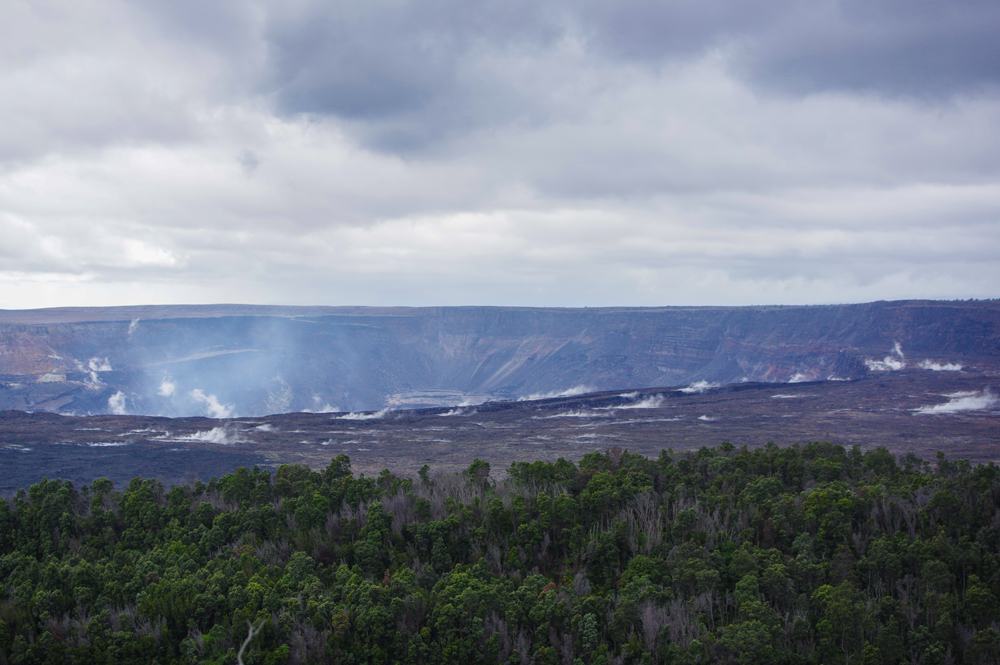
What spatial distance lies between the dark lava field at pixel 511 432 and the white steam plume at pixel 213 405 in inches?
2361

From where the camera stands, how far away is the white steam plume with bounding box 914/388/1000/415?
76.3m

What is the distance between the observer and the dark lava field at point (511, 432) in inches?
2160

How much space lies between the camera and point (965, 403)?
7950cm

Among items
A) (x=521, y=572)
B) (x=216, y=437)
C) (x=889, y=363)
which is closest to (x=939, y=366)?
(x=889, y=363)

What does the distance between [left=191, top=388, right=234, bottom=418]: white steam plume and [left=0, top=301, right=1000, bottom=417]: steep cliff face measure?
1.33 ft

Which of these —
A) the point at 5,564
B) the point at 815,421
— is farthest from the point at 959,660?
the point at 815,421

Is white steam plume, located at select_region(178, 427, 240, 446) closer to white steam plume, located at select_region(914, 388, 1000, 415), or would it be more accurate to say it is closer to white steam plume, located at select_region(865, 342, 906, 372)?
white steam plume, located at select_region(914, 388, 1000, 415)

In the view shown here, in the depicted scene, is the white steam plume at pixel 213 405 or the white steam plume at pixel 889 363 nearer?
the white steam plume at pixel 889 363

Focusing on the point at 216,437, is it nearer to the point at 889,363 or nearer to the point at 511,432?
the point at 511,432

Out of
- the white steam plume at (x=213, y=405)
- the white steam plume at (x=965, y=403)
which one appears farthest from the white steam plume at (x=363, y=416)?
the white steam plume at (x=213, y=405)

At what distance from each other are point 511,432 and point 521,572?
145ft

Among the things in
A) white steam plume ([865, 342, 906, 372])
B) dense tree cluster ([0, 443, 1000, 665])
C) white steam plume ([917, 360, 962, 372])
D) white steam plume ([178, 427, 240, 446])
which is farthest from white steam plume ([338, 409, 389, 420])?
white steam plume ([917, 360, 962, 372])

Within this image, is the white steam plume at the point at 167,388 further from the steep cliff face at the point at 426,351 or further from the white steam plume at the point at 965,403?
the white steam plume at the point at 965,403

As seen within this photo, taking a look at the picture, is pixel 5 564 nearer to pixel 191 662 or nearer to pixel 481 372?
pixel 191 662
